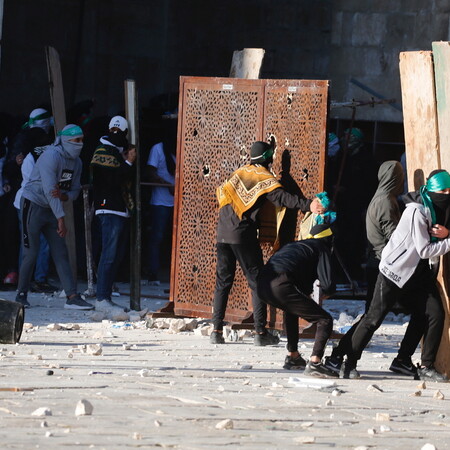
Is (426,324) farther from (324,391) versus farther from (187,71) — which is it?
(187,71)

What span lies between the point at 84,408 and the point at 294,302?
2.59 m

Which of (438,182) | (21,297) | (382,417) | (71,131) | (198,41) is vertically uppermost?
(198,41)

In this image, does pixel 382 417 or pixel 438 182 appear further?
pixel 438 182

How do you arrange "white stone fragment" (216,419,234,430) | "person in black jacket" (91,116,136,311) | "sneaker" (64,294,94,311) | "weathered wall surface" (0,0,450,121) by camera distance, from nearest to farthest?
"white stone fragment" (216,419,234,430) → "person in black jacket" (91,116,136,311) → "sneaker" (64,294,94,311) → "weathered wall surface" (0,0,450,121)

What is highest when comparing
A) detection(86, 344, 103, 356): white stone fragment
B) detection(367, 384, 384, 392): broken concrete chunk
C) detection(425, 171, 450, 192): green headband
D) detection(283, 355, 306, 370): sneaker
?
detection(425, 171, 450, 192): green headband

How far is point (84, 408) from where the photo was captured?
6793mm

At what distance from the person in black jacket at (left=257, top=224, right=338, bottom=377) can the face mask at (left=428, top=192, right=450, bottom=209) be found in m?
0.85

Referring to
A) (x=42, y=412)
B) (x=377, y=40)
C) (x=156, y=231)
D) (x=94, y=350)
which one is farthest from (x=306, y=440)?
(x=377, y=40)

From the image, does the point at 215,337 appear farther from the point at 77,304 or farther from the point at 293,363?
the point at 77,304

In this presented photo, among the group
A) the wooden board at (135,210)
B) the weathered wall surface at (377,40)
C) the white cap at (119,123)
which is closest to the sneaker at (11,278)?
the wooden board at (135,210)

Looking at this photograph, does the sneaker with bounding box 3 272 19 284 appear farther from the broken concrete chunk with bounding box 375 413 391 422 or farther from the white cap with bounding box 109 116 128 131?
the broken concrete chunk with bounding box 375 413 391 422

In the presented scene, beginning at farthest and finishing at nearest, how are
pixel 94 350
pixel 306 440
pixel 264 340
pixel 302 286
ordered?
1. pixel 264 340
2. pixel 94 350
3. pixel 302 286
4. pixel 306 440

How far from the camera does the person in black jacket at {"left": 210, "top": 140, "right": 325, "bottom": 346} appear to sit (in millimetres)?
Result: 10406

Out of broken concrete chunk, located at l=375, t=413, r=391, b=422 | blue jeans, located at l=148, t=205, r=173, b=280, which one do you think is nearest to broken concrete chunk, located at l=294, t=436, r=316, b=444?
broken concrete chunk, located at l=375, t=413, r=391, b=422
